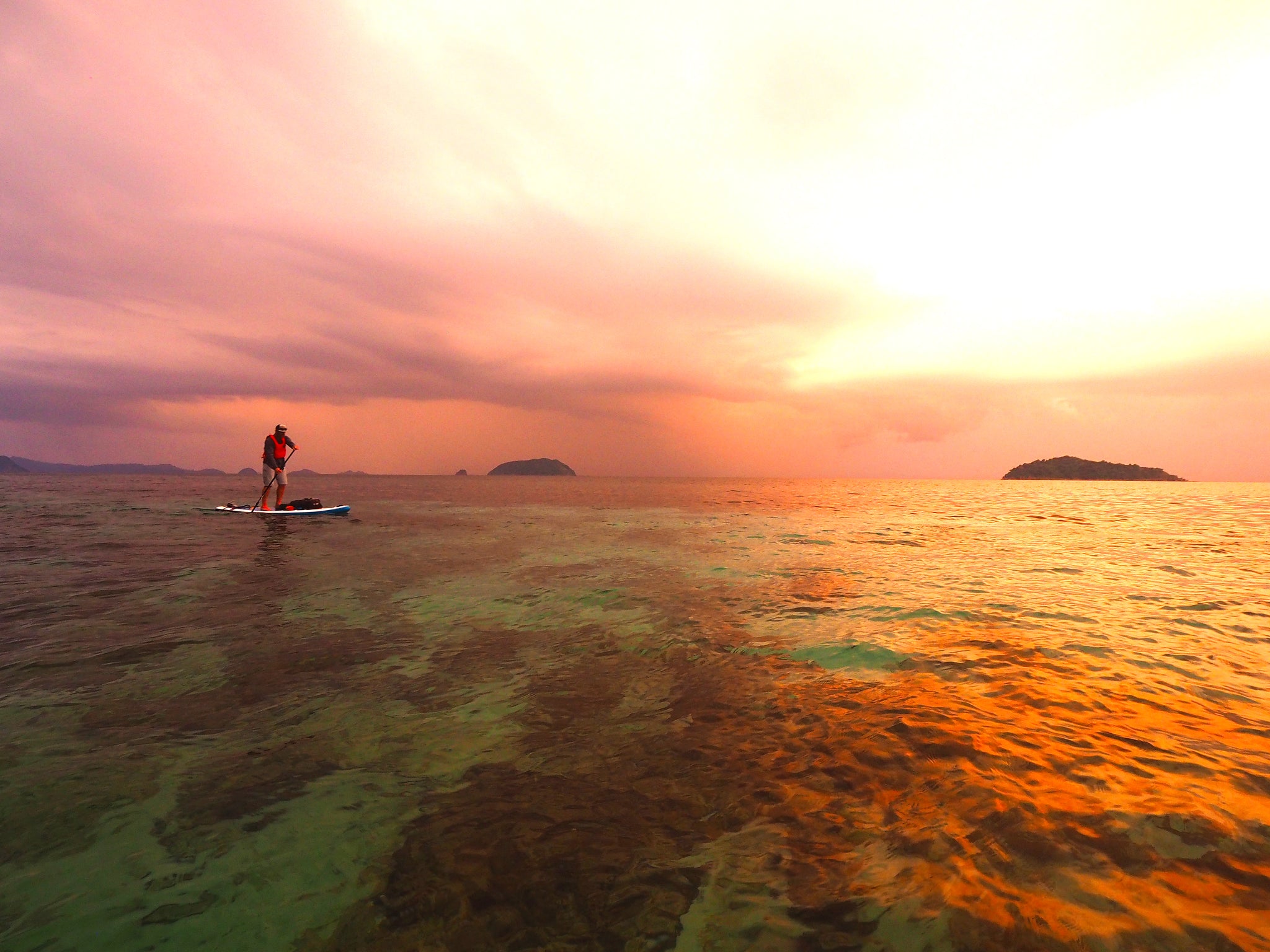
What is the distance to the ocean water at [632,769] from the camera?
13.0 feet

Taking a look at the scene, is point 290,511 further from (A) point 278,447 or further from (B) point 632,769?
(B) point 632,769

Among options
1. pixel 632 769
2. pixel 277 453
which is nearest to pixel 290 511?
pixel 277 453

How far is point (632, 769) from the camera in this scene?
604 cm

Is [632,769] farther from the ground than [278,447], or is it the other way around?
[278,447]

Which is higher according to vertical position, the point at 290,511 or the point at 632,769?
the point at 290,511

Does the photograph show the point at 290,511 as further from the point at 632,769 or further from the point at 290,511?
the point at 632,769

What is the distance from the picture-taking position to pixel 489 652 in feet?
33.7

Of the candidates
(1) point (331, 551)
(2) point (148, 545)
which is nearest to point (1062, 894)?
(1) point (331, 551)

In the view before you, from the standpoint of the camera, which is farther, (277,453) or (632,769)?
(277,453)

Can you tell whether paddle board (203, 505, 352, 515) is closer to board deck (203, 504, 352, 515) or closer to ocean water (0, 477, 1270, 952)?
board deck (203, 504, 352, 515)

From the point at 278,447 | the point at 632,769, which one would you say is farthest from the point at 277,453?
the point at 632,769

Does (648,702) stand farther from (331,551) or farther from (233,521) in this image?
(233,521)

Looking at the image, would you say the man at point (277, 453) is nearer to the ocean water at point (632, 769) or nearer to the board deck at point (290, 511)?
the board deck at point (290, 511)

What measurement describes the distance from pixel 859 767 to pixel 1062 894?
2107 millimetres
